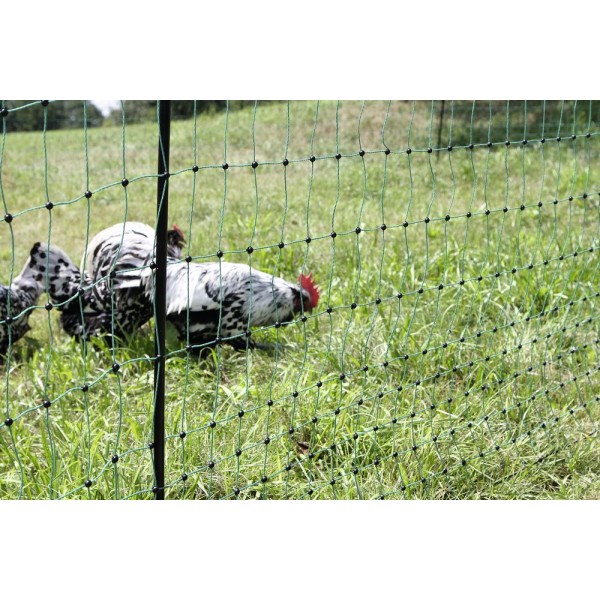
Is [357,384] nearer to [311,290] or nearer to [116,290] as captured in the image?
[311,290]

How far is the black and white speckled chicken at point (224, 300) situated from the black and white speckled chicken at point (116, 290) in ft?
0.33

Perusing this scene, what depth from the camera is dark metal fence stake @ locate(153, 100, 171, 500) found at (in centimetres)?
180

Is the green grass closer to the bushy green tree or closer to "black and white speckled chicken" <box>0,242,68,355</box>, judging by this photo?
"black and white speckled chicken" <box>0,242,68,355</box>

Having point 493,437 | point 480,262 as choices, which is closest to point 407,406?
point 493,437

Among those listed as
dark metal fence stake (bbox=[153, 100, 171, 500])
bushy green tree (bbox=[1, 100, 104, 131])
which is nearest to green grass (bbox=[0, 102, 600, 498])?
dark metal fence stake (bbox=[153, 100, 171, 500])

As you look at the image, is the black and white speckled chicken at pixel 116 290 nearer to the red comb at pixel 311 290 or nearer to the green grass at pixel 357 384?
the green grass at pixel 357 384

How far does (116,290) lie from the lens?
3.30 m

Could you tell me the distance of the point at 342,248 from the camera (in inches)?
175

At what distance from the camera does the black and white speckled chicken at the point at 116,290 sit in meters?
3.28

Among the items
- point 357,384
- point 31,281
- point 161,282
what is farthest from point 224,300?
point 161,282

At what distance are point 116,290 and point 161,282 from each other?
1.49 metres

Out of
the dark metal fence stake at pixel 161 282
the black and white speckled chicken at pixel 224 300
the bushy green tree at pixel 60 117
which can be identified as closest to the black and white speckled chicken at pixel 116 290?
the black and white speckled chicken at pixel 224 300

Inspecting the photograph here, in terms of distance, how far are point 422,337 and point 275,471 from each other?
116 centimetres

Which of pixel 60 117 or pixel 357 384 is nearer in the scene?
pixel 357 384
